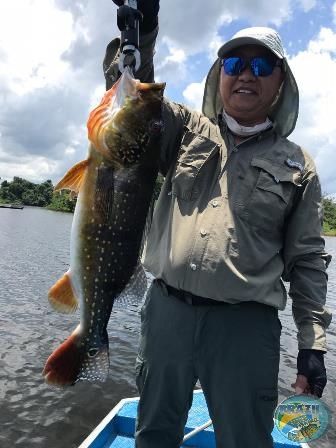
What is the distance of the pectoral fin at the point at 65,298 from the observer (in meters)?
2.94

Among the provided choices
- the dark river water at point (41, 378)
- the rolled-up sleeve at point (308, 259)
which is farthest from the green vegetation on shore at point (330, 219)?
the rolled-up sleeve at point (308, 259)

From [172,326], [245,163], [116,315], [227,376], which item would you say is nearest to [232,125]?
[245,163]

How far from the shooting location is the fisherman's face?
337cm

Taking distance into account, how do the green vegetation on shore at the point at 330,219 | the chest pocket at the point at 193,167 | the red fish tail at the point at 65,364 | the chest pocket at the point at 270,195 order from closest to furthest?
the red fish tail at the point at 65,364, the chest pocket at the point at 270,195, the chest pocket at the point at 193,167, the green vegetation on shore at the point at 330,219

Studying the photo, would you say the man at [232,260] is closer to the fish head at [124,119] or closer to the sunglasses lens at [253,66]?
the sunglasses lens at [253,66]

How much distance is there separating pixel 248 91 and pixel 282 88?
498 millimetres

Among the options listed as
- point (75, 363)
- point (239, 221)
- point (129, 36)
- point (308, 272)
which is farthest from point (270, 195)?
point (75, 363)

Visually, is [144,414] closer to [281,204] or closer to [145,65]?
[281,204]

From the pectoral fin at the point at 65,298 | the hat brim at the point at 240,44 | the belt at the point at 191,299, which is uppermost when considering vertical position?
the hat brim at the point at 240,44

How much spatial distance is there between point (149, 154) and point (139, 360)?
1579 mm

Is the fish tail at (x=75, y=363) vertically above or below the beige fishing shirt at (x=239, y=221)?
below

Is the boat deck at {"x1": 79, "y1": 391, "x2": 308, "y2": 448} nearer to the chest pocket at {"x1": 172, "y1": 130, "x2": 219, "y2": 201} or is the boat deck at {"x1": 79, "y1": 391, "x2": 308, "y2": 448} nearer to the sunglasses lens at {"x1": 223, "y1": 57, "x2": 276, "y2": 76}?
the chest pocket at {"x1": 172, "y1": 130, "x2": 219, "y2": 201}

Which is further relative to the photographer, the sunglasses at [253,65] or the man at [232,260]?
the sunglasses at [253,65]

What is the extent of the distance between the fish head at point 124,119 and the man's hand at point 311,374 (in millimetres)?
1924
